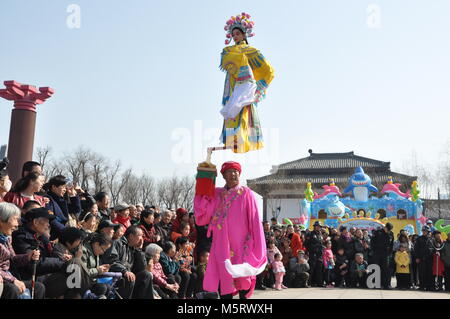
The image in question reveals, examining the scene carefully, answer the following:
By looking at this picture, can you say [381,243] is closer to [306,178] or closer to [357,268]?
[357,268]

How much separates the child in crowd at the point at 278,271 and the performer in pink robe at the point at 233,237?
5.62 meters

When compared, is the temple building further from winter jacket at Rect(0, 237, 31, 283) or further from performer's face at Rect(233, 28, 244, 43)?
winter jacket at Rect(0, 237, 31, 283)

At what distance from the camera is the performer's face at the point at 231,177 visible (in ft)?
14.0

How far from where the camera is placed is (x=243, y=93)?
4492 millimetres

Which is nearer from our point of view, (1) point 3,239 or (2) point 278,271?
(1) point 3,239

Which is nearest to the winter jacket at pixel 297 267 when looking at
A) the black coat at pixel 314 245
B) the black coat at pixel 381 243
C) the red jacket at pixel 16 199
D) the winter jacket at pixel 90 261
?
the black coat at pixel 314 245

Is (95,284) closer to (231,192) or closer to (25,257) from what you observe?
(25,257)

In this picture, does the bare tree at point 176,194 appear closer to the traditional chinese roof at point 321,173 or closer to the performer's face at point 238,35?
the traditional chinese roof at point 321,173

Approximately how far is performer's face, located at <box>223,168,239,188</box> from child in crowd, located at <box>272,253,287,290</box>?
5.79 metres

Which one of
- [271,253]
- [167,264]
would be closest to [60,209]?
[167,264]

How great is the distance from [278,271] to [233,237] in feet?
19.1

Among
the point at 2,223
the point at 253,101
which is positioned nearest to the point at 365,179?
the point at 253,101

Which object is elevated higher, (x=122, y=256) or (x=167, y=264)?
(x=122, y=256)

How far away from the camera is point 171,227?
312 inches
